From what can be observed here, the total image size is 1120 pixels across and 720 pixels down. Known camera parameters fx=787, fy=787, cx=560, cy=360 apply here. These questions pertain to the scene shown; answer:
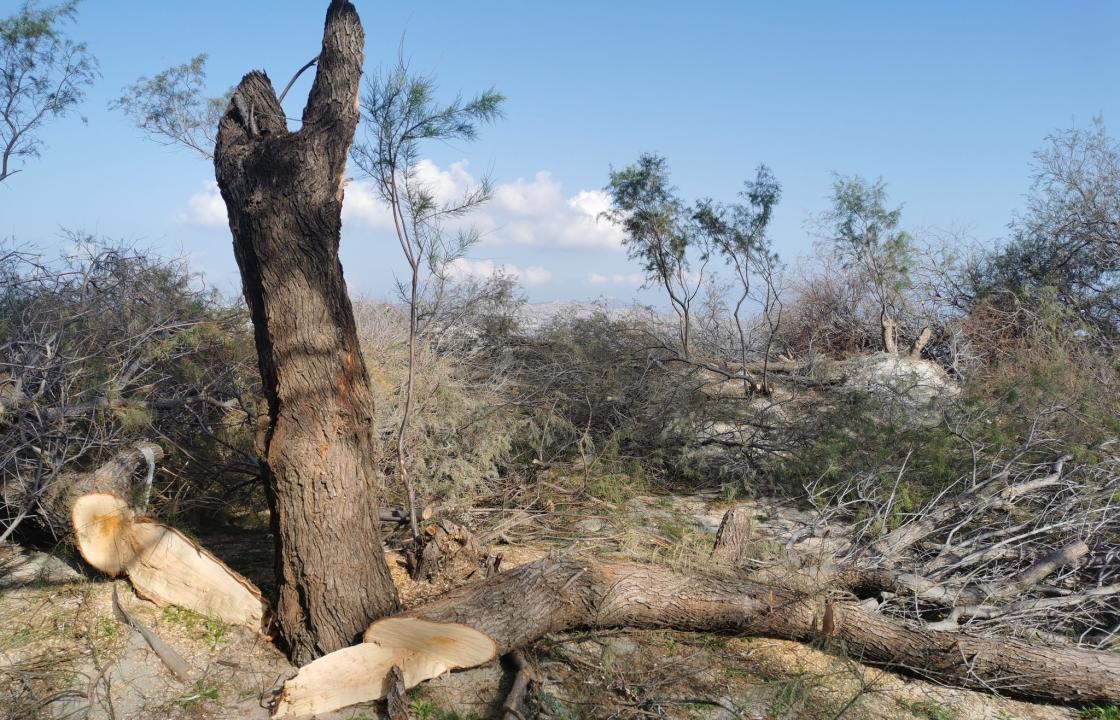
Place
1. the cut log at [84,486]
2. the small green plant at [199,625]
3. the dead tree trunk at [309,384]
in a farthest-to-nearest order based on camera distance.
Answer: the cut log at [84,486]
the small green plant at [199,625]
the dead tree trunk at [309,384]

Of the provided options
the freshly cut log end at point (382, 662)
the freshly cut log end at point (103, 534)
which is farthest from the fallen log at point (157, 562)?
the freshly cut log end at point (382, 662)

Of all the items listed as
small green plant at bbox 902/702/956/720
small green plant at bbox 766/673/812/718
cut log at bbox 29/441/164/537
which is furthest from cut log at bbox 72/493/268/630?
small green plant at bbox 902/702/956/720

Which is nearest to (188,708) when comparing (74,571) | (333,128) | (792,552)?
(74,571)

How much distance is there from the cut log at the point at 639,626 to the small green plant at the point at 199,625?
2.07ft

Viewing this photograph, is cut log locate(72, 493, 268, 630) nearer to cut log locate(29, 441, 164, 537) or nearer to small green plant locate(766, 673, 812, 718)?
cut log locate(29, 441, 164, 537)

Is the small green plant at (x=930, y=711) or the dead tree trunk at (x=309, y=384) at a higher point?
the dead tree trunk at (x=309, y=384)

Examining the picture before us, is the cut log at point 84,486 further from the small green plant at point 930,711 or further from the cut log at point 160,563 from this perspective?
the small green plant at point 930,711

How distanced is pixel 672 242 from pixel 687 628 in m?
5.19

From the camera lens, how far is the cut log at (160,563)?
3.48 m

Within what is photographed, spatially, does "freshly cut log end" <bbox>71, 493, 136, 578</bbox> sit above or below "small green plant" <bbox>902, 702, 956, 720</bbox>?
above

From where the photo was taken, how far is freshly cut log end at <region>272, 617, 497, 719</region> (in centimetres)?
296

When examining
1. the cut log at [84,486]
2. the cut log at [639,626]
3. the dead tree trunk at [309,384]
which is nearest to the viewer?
the cut log at [639,626]

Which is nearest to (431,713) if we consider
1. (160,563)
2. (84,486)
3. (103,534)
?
(160,563)

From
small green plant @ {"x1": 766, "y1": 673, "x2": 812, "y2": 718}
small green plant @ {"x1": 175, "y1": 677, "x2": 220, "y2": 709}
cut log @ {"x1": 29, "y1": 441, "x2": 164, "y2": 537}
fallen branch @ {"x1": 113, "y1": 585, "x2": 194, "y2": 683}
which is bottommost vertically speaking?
small green plant @ {"x1": 766, "y1": 673, "x2": 812, "y2": 718}
